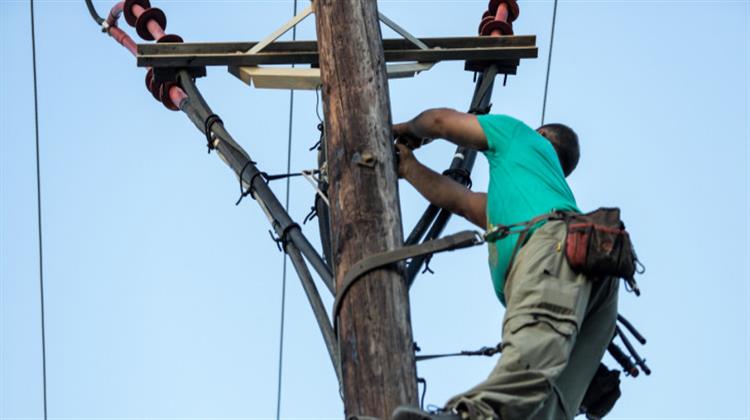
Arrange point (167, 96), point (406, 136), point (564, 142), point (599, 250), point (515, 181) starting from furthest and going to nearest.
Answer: point (167, 96) → point (564, 142) → point (406, 136) → point (515, 181) → point (599, 250)

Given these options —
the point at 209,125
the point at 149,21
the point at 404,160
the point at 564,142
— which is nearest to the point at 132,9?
the point at 149,21

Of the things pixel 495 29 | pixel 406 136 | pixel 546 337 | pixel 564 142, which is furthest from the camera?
pixel 495 29

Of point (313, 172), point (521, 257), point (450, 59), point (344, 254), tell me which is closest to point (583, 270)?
point (521, 257)

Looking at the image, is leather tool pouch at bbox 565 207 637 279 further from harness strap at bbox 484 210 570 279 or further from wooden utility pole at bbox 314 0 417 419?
wooden utility pole at bbox 314 0 417 419

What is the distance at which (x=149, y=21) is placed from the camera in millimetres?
8836

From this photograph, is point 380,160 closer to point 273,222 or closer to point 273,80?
point 273,222

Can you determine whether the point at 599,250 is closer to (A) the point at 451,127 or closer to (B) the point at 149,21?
(A) the point at 451,127

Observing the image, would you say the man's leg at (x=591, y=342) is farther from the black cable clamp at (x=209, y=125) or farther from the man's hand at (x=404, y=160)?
the black cable clamp at (x=209, y=125)

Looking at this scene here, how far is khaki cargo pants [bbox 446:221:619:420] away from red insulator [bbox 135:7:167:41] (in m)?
2.95

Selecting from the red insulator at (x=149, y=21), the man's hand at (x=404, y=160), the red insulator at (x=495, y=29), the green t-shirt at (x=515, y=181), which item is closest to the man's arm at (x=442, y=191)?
the man's hand at (x=404, y=160)

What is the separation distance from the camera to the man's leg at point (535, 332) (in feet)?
19.5

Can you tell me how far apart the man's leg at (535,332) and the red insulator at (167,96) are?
2.45 metres

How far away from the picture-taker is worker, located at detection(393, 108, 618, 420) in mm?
6043

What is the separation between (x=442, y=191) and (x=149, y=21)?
2.27 meters
